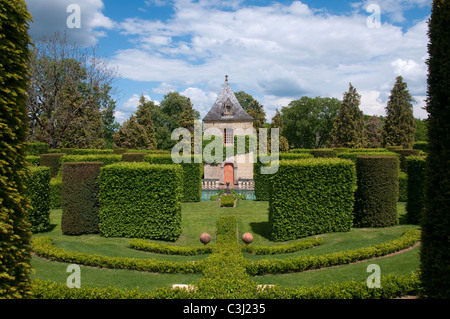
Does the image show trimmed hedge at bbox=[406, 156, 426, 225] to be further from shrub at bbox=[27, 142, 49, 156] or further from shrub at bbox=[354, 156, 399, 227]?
shrub at bbox=[27, 142, 49, 156]

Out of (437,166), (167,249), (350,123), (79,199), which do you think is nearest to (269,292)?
(437,166)

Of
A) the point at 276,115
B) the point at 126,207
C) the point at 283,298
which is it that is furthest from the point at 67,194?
the point at 276,115

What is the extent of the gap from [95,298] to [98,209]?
26.0ft

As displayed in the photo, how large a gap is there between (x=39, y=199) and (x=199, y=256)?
8.73 metres

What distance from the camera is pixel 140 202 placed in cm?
1327

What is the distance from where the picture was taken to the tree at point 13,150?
210 inches

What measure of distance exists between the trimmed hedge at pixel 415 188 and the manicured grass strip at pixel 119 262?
10.9 meters

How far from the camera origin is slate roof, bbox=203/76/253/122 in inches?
2015

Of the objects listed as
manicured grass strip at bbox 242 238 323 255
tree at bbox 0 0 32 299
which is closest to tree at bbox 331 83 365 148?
manicured grass strip at bbox 242 238 323 255

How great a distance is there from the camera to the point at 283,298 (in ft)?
22.4

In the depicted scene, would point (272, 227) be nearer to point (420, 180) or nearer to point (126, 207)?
point (126, 207)

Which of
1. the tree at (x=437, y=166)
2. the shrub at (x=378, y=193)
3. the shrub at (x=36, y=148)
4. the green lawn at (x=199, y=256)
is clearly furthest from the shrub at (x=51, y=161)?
the tree at (x=437, y=166)

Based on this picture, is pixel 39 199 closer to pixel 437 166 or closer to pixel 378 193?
pixel 437 166

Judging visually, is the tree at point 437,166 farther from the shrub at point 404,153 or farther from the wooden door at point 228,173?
the wooden door at point 228,173
